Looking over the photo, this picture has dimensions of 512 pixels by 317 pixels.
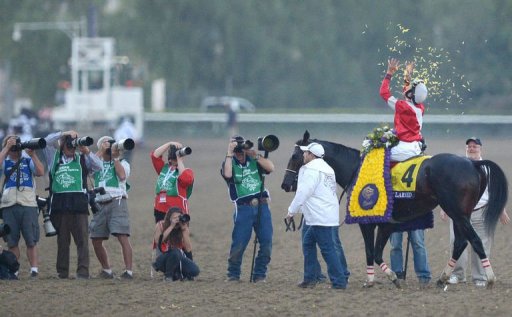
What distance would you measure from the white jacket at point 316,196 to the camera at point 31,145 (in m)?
2.86

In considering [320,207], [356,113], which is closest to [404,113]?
[320,207]

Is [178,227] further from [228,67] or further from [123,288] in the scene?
[228,67]

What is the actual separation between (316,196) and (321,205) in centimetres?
10

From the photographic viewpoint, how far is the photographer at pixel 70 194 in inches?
515

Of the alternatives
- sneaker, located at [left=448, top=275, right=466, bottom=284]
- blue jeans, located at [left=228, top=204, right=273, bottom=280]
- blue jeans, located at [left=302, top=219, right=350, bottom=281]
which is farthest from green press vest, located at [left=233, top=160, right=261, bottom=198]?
sneaker, located at [left=448, top=275, right=466, bottom=284]

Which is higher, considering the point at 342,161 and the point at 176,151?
the point at 176,151

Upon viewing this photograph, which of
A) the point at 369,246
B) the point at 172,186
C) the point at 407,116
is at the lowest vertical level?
the point at 369,246

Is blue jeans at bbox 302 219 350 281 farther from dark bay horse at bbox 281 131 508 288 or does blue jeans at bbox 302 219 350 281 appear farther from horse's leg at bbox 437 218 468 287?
horse's leg at bbox 437 218 468 287

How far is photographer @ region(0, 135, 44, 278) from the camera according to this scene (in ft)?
43.0

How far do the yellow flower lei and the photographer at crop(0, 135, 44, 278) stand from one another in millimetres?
3534

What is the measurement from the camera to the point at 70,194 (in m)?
13.1

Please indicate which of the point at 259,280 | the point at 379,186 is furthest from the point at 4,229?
the point at 379,186

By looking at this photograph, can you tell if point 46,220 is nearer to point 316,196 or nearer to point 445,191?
point 316,196

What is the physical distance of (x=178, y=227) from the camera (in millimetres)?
12680
